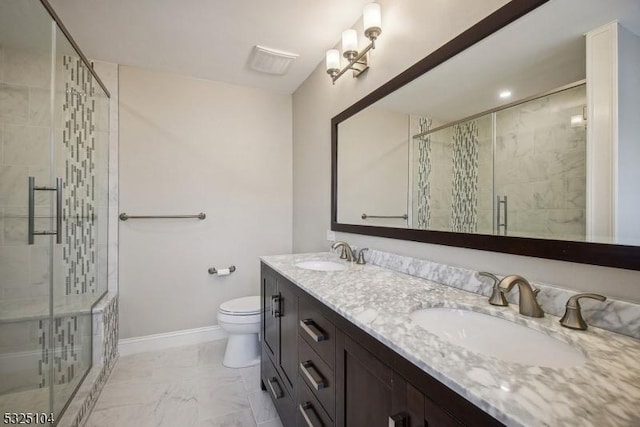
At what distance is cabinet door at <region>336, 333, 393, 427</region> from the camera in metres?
0.67

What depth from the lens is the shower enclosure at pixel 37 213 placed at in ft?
4.59

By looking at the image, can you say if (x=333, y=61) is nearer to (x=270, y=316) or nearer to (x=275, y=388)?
(x=270, y=316)

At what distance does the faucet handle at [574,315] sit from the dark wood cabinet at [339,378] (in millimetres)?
434

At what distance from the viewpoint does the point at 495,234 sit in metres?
0.97

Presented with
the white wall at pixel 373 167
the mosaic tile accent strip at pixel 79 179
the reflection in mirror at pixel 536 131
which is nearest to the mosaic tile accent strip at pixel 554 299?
the reflection in mirror at pixel 536 131

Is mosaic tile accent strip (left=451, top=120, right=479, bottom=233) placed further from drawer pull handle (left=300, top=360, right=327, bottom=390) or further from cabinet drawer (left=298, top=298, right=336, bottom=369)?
drawer pull handle (left=300, top=360, right=327, bottom=390)

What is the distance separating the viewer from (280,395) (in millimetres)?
1402

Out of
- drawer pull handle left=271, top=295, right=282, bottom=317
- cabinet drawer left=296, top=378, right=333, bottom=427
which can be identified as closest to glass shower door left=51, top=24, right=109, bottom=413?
drawer pull handle left=271, top=295, right=282, bottom=317

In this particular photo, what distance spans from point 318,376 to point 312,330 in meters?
0.16

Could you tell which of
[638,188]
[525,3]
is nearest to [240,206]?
[525,3]

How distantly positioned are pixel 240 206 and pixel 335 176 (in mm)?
1070

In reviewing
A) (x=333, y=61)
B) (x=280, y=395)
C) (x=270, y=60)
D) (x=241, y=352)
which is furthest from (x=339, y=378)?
(x=270, y=60)

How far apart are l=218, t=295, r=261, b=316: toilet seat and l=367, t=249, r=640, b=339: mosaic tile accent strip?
48.9 inches

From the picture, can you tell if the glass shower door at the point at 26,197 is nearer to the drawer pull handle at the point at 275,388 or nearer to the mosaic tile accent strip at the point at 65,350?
the mosaic tile accent strip at the point at 65,350
